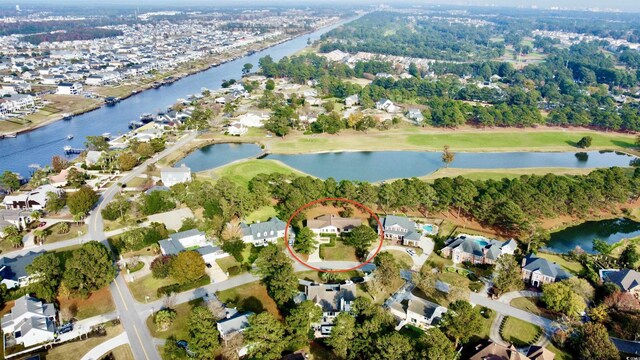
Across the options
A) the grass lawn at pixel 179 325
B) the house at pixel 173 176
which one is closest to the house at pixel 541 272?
the grass lawn at pixel 179 325

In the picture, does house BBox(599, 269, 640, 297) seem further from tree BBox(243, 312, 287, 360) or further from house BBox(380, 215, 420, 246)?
tree BBox(243, 312, 287, 360)

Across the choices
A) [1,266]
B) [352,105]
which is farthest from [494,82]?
[1,266]

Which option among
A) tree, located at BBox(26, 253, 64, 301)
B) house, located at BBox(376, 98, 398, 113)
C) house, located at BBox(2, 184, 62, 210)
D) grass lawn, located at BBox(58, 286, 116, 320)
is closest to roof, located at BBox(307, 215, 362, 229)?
grass lawn, located at BBox(58, 286, 116, 320)

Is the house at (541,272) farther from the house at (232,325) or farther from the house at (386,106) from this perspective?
the house at (386,106)

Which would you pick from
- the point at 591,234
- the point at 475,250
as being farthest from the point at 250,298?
the point at 591,234

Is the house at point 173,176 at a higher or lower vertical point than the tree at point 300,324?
lower
